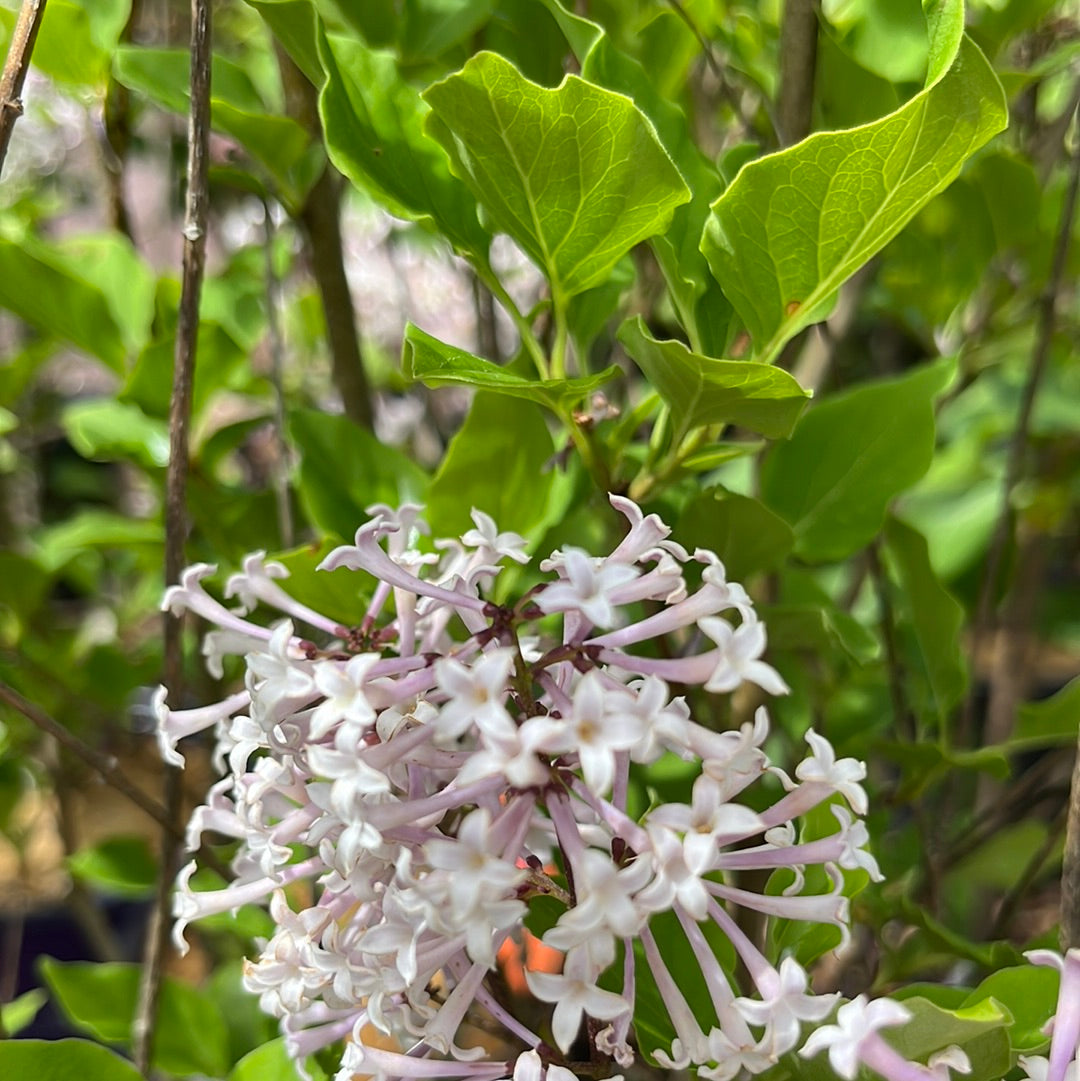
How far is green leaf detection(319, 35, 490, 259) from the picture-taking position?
425 millimetres

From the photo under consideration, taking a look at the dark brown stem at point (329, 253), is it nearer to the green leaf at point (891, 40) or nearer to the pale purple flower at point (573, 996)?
the green leaf at point (891, 40)

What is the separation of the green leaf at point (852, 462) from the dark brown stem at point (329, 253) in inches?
10.0

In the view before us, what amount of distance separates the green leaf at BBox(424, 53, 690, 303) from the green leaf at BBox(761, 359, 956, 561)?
0.16 meters

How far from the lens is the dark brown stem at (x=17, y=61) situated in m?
0.37

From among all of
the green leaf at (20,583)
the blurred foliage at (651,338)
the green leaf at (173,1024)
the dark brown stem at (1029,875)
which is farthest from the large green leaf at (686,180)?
the green leaf at (20,583)

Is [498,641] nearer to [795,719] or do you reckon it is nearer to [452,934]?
[452,934]

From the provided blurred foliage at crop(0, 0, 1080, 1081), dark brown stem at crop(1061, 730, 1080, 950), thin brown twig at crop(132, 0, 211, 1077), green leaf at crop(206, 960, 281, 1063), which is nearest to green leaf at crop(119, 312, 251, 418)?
blurred foliage at crop(0, 0, 1080, 1081)

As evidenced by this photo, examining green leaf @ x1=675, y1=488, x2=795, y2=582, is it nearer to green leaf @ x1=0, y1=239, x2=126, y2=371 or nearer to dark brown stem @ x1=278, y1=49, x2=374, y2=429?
dark brown stem @ x1=278, y1=49, x2=374, y2=429

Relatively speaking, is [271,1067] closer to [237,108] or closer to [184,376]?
[184,376]

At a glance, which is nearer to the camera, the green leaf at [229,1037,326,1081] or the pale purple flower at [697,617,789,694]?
the pale purple flower at [697,617,789,694]

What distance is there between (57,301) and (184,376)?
0.22 meters

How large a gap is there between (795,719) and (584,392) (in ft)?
1.26

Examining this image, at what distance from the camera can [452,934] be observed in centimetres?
31

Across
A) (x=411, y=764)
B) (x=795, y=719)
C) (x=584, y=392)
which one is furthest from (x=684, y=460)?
(x=795, y=719)
